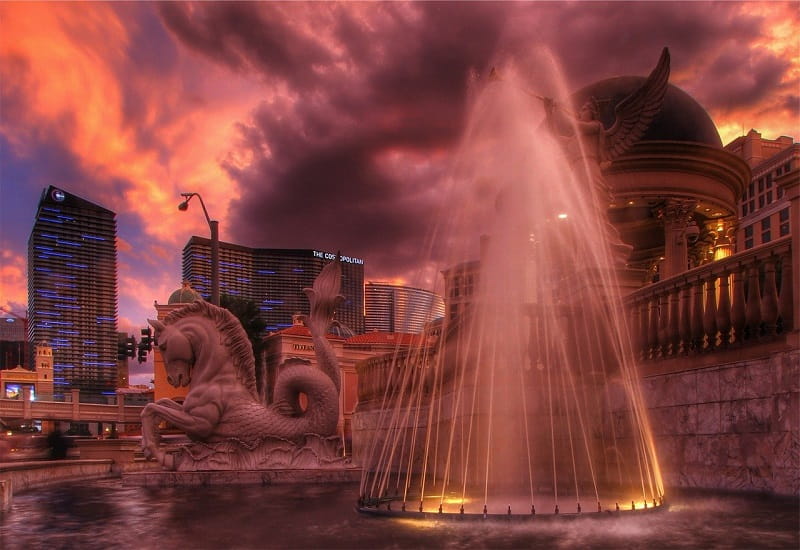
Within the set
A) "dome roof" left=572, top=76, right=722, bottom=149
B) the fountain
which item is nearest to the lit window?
"dome roof" left=572, top=76, right=722, bottom=149

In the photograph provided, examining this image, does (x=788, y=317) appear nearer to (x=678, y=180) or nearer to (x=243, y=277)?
(x=678, y=180)

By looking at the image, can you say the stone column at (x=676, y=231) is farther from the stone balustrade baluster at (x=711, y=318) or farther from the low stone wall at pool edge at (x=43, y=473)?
the low stone wall at pool edge at (x=43, y=473)

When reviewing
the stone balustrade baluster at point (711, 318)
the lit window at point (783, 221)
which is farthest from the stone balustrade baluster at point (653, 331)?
the lit window at point (783, 221)

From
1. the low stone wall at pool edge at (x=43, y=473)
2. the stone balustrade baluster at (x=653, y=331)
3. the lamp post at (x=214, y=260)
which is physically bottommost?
the low stone wall at pool edge at (x=43, y=473)

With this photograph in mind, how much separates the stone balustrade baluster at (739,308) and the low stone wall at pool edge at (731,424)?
0.43 m

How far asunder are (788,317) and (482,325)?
3930mm

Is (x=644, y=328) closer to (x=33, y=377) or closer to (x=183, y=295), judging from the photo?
(x=183, y=295)

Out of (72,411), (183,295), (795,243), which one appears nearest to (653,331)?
(795,243)

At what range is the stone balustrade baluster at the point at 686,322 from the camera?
954cm

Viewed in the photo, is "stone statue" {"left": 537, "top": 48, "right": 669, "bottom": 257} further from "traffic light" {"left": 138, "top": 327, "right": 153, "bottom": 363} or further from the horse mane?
"traffic light" {"left": 138, "top": 327, "right": 153, "bottom": 363}

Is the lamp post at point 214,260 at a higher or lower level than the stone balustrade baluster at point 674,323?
higher

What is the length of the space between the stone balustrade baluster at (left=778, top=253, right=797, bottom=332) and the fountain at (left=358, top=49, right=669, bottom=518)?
2.33 metres

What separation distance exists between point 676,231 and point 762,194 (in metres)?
91.2

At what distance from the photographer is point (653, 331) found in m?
10.5
